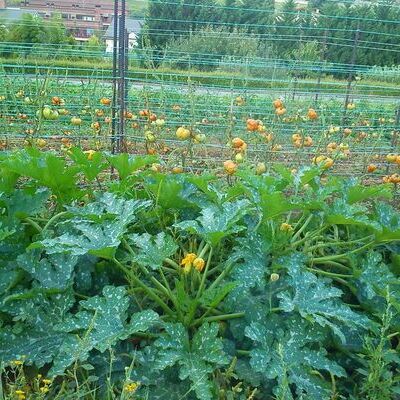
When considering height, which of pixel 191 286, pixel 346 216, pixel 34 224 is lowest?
pixel 191 286

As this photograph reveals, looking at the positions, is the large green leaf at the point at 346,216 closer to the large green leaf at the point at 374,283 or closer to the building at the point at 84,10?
the large green leaf at the point at 374,283

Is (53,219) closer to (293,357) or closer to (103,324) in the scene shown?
(103,324)

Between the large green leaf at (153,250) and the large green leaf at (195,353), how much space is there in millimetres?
190

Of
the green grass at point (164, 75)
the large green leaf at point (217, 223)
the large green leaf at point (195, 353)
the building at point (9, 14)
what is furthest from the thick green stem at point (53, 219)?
the building at point (9, 14)

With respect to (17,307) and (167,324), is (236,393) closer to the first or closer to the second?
(167,324)

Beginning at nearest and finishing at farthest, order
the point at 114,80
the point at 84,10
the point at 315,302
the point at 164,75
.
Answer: the point at 315,302 → the point at 114,80 → the point at 164,75 → the point at 84,10

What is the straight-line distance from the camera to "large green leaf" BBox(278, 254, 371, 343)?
171cm

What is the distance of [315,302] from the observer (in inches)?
69.0

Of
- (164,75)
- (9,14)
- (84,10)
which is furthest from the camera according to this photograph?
(9,14)

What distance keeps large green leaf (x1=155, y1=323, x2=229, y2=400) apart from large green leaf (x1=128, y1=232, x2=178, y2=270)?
19 cm

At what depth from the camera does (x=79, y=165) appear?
6.65 feet

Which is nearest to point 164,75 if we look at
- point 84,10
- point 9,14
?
point 84,10

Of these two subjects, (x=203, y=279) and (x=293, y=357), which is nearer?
(x=293, y=357)

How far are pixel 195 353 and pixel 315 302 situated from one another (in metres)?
0.39
